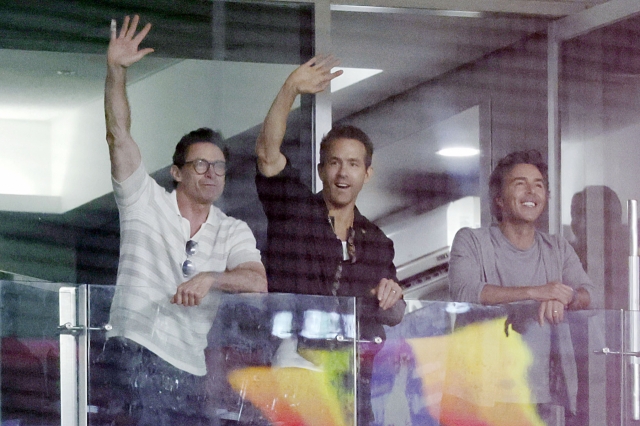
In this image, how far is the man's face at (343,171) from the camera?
81.6 inches

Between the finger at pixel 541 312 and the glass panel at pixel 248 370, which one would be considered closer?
the glass panel at pixel 248 370

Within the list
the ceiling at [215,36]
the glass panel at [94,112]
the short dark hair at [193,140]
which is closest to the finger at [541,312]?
the short dark hair at [193,140]

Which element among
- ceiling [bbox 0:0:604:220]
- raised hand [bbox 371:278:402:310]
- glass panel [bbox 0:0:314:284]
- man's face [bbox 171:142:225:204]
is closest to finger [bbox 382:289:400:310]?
raised hand [bbox 371:278:402:310]

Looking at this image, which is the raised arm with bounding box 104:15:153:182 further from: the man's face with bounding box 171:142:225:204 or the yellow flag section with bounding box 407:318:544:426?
the yellow flag section with bounding box 407:318:544:426

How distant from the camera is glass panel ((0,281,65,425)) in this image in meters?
1.78

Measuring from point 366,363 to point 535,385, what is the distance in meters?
0.38

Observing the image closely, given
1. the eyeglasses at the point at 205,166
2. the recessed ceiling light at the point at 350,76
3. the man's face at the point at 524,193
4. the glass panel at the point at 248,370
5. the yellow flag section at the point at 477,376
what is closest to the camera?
the glass panel at the point at 248,370

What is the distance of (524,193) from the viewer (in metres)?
2.29

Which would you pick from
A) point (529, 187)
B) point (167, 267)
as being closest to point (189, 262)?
point (167, 267)

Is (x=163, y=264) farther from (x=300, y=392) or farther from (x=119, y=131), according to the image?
(x=300, y=392)

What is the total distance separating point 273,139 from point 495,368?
0.68 meters

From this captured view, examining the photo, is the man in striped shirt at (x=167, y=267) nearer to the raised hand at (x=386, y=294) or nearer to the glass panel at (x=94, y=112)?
the raised hand at (x=386, y=294)

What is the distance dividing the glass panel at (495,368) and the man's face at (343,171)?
0.32m

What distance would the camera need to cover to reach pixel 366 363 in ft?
6.07
